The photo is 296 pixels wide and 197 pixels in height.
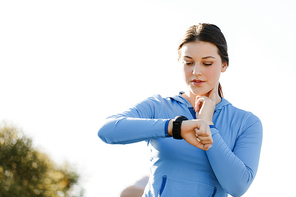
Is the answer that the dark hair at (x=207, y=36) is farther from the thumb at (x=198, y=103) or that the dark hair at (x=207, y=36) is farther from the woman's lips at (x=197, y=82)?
the thumb at (x=198, y=103)

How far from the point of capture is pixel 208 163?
2533 mm

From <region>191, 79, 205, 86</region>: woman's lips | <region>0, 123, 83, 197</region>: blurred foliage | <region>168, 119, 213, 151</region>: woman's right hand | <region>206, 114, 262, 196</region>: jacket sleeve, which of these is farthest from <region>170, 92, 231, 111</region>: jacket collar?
<region>0, 123, 83, 197</region>: blurred foliage

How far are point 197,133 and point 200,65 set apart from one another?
65 centimetres

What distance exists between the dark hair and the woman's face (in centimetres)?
3

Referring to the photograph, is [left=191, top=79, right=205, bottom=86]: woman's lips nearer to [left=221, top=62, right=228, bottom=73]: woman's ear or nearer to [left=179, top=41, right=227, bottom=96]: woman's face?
[left=179, top=41, right=227, bottom=96]: woman's face

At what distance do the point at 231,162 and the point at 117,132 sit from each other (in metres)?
0.79

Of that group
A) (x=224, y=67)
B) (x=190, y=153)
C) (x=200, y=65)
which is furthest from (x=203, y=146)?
(x=224, y=67)

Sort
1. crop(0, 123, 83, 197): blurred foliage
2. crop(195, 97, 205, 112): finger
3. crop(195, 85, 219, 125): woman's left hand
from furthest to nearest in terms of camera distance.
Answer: crop(0, 123, 83, 197): blurred foliage → crop(195, 97, 205, 112): finger → crop(195, 85, 219, 125): woman's left hand

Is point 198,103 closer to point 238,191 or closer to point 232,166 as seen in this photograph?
point 232,166

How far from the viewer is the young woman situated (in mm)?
2346

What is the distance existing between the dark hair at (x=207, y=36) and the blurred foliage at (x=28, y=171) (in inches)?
645

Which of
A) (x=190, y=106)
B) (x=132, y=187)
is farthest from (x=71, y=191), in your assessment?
(x=190, y=106)

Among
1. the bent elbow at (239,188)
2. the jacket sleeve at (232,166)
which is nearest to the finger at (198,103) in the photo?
the jacket sleeve at (232,166)

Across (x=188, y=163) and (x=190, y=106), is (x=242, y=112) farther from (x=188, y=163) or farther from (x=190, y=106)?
(x=188, y=163)
